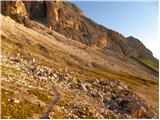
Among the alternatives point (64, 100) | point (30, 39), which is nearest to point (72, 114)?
point (64, 100)

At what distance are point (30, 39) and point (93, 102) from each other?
78.5 m

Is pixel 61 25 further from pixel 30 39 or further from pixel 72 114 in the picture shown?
pixel 72 114

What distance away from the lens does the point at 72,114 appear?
45.4 metres

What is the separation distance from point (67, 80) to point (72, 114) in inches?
960

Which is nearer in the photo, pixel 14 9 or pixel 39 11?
pixel 14 9

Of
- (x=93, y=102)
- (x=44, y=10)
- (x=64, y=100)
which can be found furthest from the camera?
(x=44, y=10)

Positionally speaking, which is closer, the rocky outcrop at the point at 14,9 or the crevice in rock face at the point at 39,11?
the rocky outcrop at the point at 14,9

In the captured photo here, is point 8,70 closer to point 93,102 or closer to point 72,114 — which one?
point 93,102

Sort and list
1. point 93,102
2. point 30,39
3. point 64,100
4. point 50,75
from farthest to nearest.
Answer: point 30,39
point 50,75
point 93,102
point 64,100

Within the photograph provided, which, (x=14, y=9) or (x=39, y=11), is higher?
(x=14, y=9)

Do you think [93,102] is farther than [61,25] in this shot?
No

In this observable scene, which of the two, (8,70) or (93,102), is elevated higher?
(8,70)

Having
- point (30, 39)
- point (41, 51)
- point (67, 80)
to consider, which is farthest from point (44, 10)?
point (67, 80)

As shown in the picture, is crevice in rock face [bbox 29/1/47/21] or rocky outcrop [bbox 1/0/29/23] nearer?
rocky outcrop [bbox 1/0/29/23]
